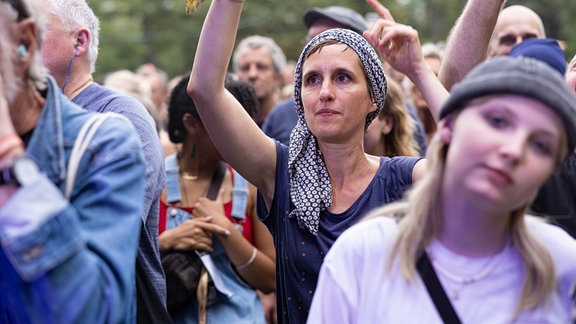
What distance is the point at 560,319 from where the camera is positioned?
2.38 m

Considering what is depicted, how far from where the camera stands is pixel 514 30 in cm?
641

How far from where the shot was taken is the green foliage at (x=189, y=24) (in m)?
33.8

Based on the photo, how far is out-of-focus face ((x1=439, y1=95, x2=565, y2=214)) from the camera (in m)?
2.21

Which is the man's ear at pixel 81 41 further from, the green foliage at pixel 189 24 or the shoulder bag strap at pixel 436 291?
the green foliage at pixel 189 24

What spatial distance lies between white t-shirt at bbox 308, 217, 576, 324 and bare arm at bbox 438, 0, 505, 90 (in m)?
1.26

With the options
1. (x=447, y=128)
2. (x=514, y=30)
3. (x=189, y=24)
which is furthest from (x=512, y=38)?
(x=189, y=24)

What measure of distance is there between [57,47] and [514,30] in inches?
148

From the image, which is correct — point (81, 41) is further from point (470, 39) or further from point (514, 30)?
point (514, 30)

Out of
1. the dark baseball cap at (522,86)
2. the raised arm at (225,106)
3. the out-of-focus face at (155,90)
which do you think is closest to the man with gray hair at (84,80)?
the raised arm at (225,106)

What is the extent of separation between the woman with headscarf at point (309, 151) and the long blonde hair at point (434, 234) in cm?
94

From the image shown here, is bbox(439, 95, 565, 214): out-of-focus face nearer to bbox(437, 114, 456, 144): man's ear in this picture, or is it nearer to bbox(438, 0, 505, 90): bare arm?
bbox(437, 114, 456, 144): man's ear

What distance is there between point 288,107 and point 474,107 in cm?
416

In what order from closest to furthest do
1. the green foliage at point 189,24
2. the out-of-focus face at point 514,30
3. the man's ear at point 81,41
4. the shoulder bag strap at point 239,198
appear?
the man's ear at point 81,41 → the shoulder bag strap at point 239,198 → the out-of-focus face at point 514,30 → the green foliage at point 189,24

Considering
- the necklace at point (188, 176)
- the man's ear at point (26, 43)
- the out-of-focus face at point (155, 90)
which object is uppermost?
the man's ear at point (26, 43)
